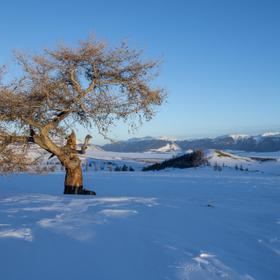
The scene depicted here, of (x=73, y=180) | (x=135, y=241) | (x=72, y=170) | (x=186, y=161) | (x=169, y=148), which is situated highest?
(x=169, y=148)

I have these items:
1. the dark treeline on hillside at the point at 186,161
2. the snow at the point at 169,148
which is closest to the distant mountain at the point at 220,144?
the snow at the point at 169,148

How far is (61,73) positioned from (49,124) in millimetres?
1561

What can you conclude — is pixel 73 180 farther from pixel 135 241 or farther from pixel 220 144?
pixel 220 144

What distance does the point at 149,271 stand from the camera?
14.0 feet

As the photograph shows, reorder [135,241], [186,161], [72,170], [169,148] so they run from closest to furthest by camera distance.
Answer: [135,241]
[72,170]
[186,161]
[169,148]

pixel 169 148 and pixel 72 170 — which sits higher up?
pixel 169 148

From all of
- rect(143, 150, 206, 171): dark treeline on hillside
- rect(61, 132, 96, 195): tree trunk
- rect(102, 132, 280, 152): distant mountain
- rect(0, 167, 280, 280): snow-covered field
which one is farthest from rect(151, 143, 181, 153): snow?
rect(0, 167, 280, 280): snow-covered field

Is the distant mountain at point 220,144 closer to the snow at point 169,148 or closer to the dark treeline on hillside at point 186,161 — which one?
the snow at point 169,148

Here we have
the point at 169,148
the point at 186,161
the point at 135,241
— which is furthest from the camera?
the point at 169,148

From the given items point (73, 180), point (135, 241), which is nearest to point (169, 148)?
point (73, 180)

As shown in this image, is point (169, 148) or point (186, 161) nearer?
point (186, 161)

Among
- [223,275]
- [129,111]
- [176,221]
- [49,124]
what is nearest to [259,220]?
[176,221]

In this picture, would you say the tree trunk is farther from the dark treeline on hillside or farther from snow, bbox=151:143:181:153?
snow, bbox=151:143:181:153

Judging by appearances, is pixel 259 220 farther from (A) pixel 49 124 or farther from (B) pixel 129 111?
(A) pixel 49 124
